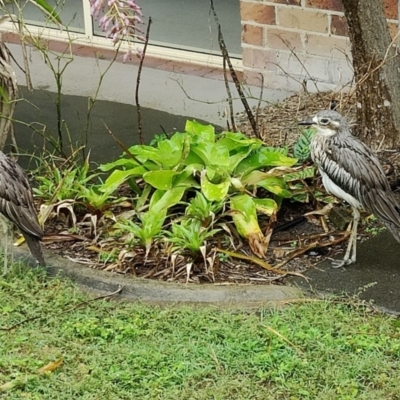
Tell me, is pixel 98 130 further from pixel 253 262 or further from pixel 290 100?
pixel 253 262

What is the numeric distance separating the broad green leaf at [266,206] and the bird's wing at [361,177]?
484mm

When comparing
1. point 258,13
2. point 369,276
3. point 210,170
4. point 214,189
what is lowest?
point 369,276

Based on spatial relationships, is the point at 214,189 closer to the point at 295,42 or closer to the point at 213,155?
the point at 213,155

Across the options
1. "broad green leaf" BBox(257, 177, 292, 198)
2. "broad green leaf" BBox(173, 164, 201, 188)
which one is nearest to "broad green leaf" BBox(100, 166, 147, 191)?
"broad green leaf" BBox(173, 164, 201, 188)

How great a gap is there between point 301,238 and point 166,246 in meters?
0.97

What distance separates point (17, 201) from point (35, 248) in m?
0.35

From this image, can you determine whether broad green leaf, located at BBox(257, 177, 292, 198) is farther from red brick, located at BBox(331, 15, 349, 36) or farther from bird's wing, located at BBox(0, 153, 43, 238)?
red brick, located at BBox(331, 15, 349, 36)

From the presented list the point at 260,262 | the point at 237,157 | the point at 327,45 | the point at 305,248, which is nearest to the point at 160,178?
the point at 237,157

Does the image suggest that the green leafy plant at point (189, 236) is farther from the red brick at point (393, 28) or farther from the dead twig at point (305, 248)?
the red brick at point (393, 28)

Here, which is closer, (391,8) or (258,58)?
(391,8)

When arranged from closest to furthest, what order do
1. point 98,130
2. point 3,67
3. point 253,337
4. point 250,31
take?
point 253,337 → point 3,67 → point 98,130 → point 250,31

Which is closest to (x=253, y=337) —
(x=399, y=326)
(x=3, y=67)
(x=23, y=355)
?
(x=399, y=326)

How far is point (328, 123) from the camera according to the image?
6.51m

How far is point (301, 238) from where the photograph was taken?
22.3 ft
